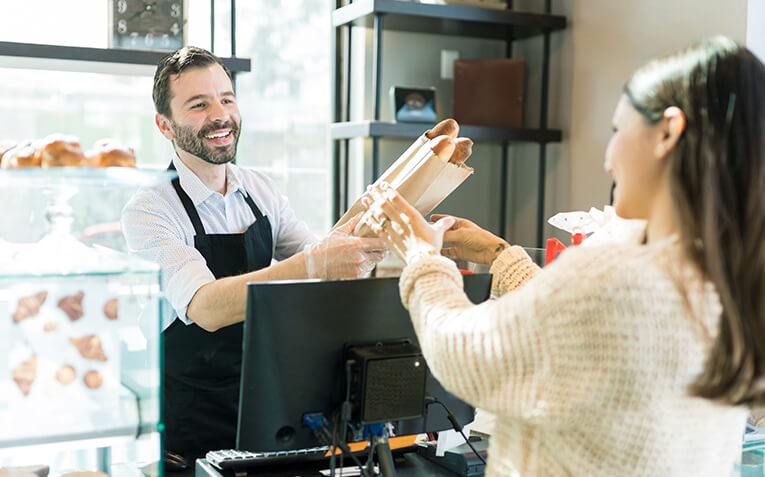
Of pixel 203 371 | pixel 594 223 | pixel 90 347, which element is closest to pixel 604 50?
pixel 594 223

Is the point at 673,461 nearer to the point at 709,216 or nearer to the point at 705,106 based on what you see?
the point at 709,216

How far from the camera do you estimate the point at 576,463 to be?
2.95 ft

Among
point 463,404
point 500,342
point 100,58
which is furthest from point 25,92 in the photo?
point 500,342

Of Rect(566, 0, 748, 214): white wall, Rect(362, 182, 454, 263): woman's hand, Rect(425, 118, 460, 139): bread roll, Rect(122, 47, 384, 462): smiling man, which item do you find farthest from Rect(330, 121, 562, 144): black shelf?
Rect(362, 182, 454, 263): woman's hand

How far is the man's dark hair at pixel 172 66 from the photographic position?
184 cm

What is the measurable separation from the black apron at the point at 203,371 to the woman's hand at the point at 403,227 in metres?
0.70

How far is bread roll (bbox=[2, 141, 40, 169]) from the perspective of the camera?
1085mm

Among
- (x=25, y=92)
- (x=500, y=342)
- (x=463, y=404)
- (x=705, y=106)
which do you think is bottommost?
(x=463, y=404)

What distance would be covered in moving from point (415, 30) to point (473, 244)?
2.05m

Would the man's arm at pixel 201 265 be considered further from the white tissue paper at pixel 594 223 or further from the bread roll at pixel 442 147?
the white tissue paper at pixel 594 223

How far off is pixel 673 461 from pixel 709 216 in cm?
29

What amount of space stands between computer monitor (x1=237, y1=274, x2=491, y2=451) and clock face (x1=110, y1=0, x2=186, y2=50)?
1.66 metres

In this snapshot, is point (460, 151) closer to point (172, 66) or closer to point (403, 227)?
point (403, 227)

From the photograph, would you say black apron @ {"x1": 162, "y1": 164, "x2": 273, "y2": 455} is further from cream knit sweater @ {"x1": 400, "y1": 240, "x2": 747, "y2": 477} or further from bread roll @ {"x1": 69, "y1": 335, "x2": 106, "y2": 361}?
cream knit sweater @ {"x1": 400, "y1": 240, "x2": 747, "y2": 477}
